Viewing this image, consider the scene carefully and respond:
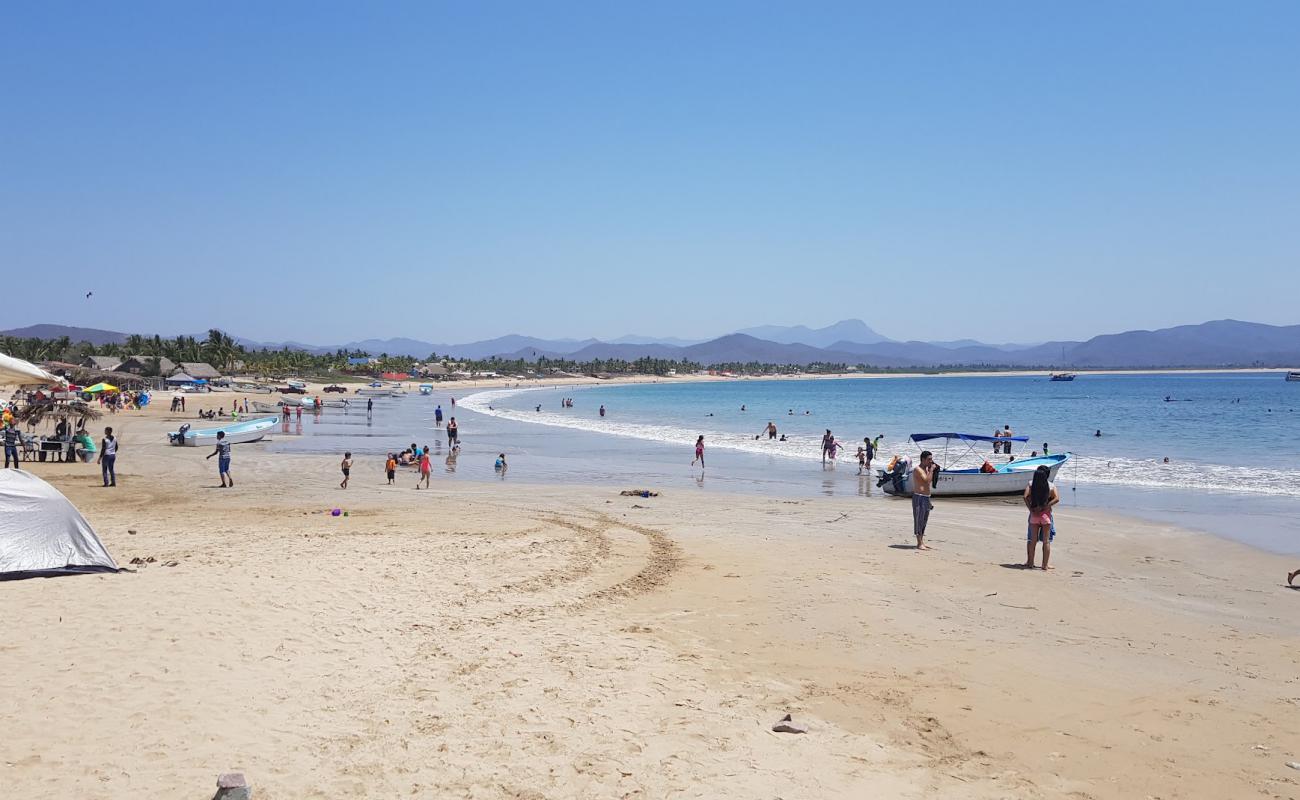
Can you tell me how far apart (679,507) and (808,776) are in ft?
45.2

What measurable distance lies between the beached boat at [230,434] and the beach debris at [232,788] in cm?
2925

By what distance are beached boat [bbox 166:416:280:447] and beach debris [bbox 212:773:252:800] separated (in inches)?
1152

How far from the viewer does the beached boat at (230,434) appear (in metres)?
32.0

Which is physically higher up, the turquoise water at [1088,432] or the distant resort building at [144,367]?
the distant resort building at [144,367]

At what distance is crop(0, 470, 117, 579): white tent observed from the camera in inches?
379

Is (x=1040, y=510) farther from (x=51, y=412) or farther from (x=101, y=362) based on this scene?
(x=101, y=362)

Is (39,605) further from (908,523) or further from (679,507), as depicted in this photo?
(908,523)

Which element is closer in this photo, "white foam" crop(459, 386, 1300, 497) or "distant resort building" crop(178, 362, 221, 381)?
"white foam" crop(459, 386, 1300, 497)

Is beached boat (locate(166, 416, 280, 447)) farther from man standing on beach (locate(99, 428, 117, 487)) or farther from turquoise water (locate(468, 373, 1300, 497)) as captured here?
turquoise water (locate(468, 373, 1300, 497))

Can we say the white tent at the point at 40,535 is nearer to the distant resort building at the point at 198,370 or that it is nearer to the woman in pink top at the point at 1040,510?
the woman in pink top at the point at 1040,510

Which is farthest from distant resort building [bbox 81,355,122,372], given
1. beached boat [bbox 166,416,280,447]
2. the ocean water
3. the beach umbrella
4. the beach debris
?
the beach debris

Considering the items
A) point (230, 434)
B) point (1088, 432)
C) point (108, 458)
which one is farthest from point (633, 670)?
point (1088, 432)

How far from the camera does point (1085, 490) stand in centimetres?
2436

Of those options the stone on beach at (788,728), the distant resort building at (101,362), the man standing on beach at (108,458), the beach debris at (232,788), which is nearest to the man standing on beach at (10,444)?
the man standing on beach at (108,458)
